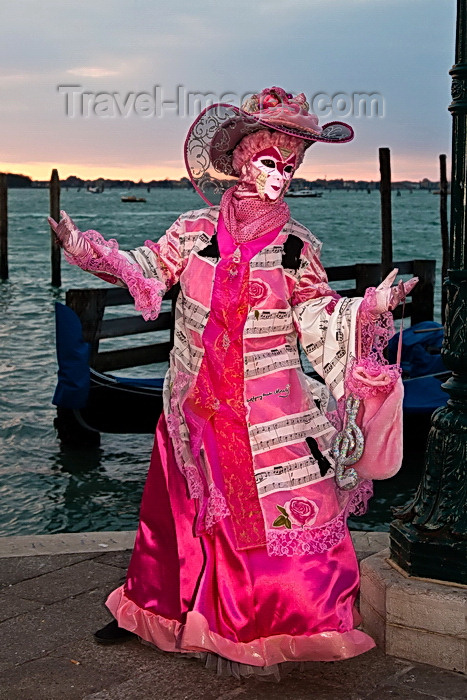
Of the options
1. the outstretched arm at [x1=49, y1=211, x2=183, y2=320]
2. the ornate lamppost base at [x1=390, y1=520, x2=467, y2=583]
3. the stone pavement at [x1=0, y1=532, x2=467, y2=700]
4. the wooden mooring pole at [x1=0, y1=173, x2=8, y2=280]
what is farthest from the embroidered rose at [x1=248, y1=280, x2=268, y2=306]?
the wooden mooring pole at [x1=0, y1=173, x2=8, y2=280]

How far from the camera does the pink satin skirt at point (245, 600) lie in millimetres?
3053

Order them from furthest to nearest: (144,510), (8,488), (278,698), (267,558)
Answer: (8,488)
(144,510)
(267,558)
(278,698)

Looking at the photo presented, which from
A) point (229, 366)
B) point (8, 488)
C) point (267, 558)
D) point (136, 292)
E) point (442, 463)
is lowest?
point (8, 488)

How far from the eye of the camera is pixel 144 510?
335 centimetres

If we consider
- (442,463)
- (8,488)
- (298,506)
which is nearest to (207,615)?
(298,506)

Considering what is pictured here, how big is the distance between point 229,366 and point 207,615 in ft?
2.50

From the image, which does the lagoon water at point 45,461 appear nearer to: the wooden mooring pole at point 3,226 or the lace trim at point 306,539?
the wooden mooring pole at point 3,226

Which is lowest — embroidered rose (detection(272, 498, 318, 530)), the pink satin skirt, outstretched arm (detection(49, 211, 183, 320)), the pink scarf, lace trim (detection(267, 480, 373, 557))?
the pink satin skirt

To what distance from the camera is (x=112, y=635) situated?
3322 millimetres

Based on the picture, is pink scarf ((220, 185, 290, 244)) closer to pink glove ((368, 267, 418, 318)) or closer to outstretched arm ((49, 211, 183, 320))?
outstretched arm ((49, 211, 183, 320))

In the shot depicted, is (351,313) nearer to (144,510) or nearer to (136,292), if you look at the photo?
(136,292)

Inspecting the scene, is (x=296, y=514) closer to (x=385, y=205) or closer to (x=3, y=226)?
(x=385, y=205)

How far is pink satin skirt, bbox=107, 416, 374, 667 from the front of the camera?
3.05 metres

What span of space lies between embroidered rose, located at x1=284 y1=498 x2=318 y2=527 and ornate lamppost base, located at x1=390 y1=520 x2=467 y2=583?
32 centimetres
